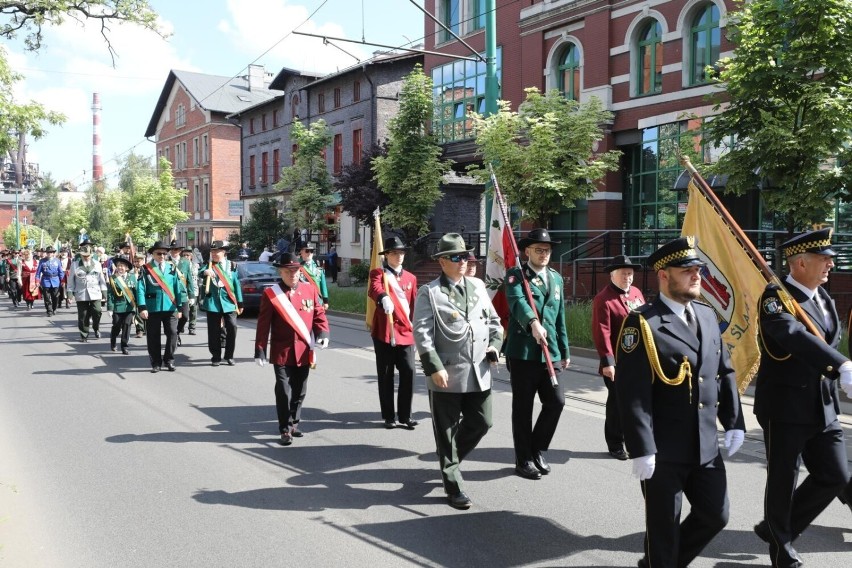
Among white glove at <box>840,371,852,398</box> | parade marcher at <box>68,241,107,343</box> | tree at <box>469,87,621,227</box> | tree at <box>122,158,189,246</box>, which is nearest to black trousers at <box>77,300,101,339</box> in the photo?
parade marcher at <box>68,241,107,343</box>

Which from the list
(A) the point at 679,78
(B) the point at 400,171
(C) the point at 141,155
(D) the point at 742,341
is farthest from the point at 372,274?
(C) the point at 141,155

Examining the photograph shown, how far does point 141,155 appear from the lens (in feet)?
189

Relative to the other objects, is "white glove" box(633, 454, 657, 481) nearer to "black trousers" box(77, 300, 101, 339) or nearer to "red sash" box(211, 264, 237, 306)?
"red sash" box(211, 264, 237, 306)

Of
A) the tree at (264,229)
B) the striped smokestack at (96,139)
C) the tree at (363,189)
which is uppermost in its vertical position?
the striped smokestack at (96,139)

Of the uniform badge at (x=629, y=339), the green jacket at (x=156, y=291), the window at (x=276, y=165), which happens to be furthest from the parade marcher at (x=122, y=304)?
the window at (x=276, y=165)

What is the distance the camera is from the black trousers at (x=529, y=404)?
6.18 metres

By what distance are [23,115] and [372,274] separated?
8965 mm

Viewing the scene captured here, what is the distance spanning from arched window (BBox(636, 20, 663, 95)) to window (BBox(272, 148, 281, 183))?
3077 centimetres

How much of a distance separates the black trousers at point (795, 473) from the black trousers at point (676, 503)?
0.64m

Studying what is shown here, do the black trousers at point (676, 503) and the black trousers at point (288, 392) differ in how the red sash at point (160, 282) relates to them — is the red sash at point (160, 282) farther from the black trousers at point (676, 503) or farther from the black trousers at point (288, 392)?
the black trousers at point (676, 503)

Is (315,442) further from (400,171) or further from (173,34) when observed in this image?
(400,171)

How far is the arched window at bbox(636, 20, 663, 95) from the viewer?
21.7 m

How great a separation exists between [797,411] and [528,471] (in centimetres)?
236

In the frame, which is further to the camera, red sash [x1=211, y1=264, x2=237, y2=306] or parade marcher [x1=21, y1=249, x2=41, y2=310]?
parade marcher [x1=21, y1=249, x2=41, y2=310]
